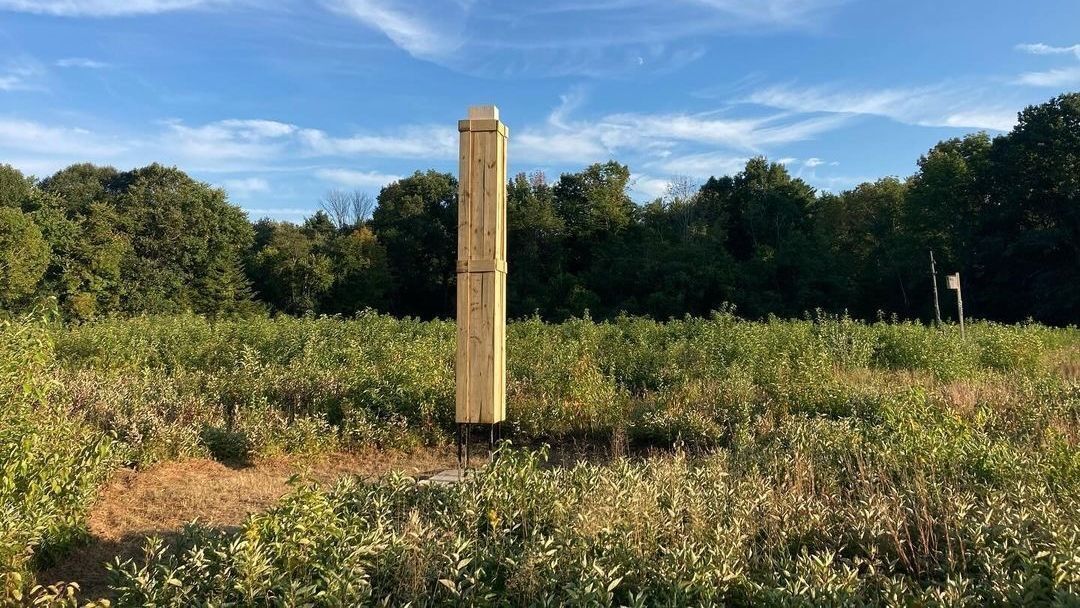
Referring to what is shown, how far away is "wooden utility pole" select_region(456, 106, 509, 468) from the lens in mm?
4418

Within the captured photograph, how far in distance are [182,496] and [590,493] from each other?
9.44 feet

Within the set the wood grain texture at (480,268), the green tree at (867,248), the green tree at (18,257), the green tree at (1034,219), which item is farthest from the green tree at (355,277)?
the wood grain texture at (480,268)

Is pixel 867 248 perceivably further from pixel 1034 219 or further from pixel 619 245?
pixel 619 245

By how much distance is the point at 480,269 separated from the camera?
4.43m

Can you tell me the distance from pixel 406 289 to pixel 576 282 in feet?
32.3

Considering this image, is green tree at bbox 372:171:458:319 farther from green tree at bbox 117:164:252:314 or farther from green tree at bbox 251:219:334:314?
green tree at bbox 117:164:252:314

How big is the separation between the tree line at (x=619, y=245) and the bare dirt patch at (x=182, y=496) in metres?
22.1

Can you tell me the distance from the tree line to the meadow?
2151 cm

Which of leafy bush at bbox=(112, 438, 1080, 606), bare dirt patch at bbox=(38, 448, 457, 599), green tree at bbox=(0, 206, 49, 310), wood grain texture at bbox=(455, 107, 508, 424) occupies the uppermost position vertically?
green tree at bbox=(0, 206, 49, 310)

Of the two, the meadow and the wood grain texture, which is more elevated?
the wood grain texture

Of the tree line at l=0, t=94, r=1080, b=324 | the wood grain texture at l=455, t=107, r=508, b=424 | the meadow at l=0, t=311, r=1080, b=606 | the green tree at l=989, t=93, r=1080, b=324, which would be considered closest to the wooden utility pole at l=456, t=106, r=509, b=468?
the wood grain texture at l=455, t=107, r=508, b=424

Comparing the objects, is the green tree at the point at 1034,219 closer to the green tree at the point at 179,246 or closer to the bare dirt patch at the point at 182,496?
the bare dirt patch at the point at 182,496

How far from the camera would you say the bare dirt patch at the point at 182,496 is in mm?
3493

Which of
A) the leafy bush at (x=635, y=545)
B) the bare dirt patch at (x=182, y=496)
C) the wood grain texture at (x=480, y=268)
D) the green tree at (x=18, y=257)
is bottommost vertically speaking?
the bare dirt patch at (x=182, y=496)
